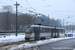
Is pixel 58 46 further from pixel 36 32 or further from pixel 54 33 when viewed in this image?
pixel 54 33

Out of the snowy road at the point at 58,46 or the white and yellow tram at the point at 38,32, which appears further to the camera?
the white and yellow tram at the point at 38,32

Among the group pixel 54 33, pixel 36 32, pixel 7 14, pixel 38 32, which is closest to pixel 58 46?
pixel 36 32

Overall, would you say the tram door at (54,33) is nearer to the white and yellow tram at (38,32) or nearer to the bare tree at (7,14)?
the white and yellow tram at (38,32)

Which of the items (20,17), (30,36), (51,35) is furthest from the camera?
(20,17)

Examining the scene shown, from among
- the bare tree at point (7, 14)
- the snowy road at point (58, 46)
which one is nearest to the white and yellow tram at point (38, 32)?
the snowy road at point (58, 46)

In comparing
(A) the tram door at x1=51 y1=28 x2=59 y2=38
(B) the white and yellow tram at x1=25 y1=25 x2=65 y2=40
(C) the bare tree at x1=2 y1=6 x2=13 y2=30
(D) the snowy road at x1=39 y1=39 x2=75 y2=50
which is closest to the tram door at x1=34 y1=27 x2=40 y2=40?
(B) the white and yellow tram at x1=25 y1=25 x2=65 y2=40

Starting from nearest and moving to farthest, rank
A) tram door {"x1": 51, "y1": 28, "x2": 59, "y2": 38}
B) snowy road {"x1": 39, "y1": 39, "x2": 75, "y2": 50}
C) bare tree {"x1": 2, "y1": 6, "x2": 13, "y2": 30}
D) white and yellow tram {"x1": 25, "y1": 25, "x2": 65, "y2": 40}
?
snowy road {"x1": 39, "y1": 39, "x2": 75, "y2": 50}
white and yellow tram {"x1": 25, "y1": 25, "x2": 65, "y2": 40}
tram door {"x1": 51, "y1": 28, "x2": 59, "y2": 38}
bare tree {"x1": 2, "y1": 6, "x2": 13, "y2": 30}

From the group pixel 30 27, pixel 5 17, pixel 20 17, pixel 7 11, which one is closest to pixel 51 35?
pixel 30 27

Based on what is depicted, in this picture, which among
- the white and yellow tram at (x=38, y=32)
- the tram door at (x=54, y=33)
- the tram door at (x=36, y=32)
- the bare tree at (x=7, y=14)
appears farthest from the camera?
the bare tree at (x=7, y=14)

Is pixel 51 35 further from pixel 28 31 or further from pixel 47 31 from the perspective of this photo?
pixel 28 31

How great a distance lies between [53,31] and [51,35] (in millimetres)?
1315

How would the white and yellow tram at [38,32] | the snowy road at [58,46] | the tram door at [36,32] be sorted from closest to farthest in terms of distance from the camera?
the snowy road at [58,46], the white and yellow tram at [38,32], the tram door at [36,32]

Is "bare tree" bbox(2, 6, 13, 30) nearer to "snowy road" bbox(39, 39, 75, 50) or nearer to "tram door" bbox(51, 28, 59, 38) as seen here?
"tram door" bbox(51, 28, 59, 38)

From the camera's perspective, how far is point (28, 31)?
86.2ft
